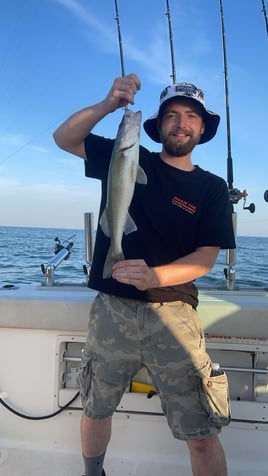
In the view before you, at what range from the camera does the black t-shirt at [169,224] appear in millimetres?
2307

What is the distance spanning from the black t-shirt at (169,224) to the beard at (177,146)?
0.09 metres

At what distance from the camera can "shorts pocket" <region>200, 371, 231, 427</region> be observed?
2148 mm

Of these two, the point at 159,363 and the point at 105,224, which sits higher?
the point at 105,224

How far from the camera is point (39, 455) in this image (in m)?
2.87

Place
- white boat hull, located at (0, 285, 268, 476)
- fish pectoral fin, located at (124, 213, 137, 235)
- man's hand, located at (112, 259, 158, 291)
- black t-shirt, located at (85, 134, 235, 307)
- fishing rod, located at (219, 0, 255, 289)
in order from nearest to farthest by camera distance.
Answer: man's hand, located at (112, 259, 158, 291) → fish pectoral fin, located at (124, 213, 137, 235) → black t-shirt, located at (85, 134, 235, 307) → white boat hull, located at (0, 285, 268, 476) → fishing rod, located at (219, 0, 255, 289)

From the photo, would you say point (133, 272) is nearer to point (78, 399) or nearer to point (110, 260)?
point (110, 260)

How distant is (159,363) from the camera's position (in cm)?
220

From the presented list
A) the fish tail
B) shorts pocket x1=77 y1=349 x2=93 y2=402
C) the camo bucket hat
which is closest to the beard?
the camo bucket hat

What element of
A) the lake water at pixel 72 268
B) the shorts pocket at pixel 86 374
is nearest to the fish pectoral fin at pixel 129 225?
the shorts pocket at pixel 86 374

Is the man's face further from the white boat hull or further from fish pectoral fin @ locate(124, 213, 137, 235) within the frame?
the white boat hull

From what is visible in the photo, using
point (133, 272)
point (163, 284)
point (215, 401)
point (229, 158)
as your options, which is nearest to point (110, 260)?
point (133, 272)

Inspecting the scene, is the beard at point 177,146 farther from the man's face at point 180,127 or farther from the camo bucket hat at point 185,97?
the camo bucket hat at point 185,97

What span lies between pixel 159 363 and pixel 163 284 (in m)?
0.45

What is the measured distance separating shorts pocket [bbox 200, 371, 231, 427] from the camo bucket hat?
5.12 feet
